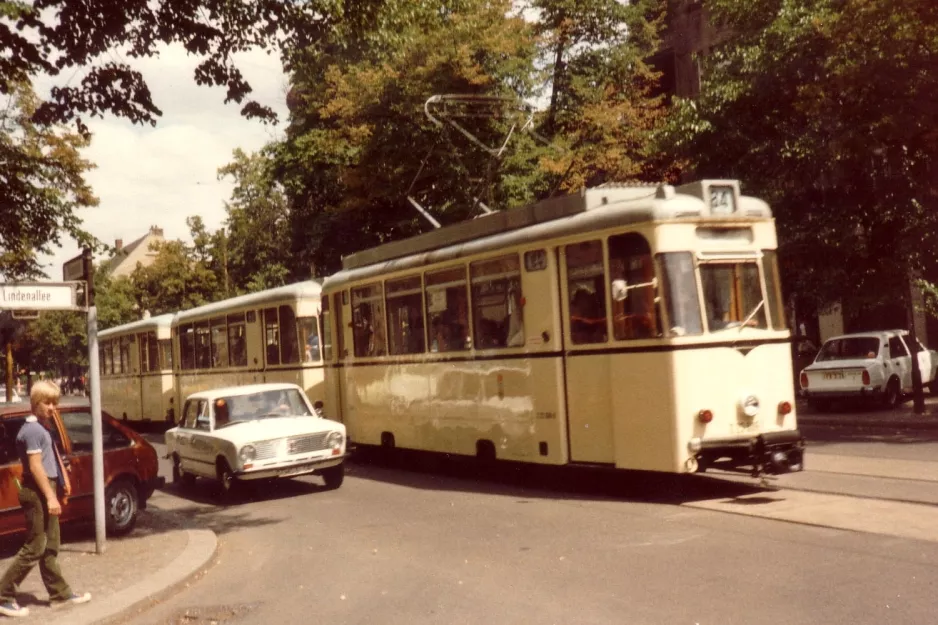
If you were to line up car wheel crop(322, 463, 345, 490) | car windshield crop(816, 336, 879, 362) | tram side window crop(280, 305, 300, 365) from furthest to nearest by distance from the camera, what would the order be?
car windshield crop(816, 336, 879, 362), tram side window crop(280, 305, 300, 365), car wheel crop(322, 463, 345, 490)

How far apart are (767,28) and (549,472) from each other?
12608 mm

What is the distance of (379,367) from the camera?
16.0 metres

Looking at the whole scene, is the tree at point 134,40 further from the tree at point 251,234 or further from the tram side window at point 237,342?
the tree at point 251,234

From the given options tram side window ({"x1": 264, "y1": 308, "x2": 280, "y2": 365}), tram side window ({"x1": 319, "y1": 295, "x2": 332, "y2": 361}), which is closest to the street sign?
tram side window ({"x1": 319, "y1": 295, "x2": 332, "y2": 361})

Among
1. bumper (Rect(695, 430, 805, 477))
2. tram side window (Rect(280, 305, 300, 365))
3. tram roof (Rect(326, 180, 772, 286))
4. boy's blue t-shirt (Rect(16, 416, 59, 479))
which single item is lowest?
bumper (Rect(695, 430, 805, 477))

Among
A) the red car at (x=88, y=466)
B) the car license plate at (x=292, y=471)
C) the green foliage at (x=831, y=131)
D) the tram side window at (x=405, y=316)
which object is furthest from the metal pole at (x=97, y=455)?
the green foliage at (x=831, y=131)

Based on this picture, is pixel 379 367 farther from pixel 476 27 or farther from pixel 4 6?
pixel 476 27

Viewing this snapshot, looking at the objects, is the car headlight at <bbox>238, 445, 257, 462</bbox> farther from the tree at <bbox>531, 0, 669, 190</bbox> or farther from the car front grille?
the tree at <bbox>531, 0, 669, 190</bbox>

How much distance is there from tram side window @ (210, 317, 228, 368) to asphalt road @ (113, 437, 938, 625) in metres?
11.3

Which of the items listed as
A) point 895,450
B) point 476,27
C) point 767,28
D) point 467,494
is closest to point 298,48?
point 467,494

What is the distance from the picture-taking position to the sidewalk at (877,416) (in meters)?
19.5

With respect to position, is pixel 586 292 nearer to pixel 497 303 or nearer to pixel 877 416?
pixel 497 303

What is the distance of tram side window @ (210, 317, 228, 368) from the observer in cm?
2358

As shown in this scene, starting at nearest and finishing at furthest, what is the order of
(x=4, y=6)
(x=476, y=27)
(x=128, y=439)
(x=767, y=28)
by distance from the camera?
(x=4, y=6) → (x=128, y=439) → (x=767, y=28) → (x=476, y=27)
